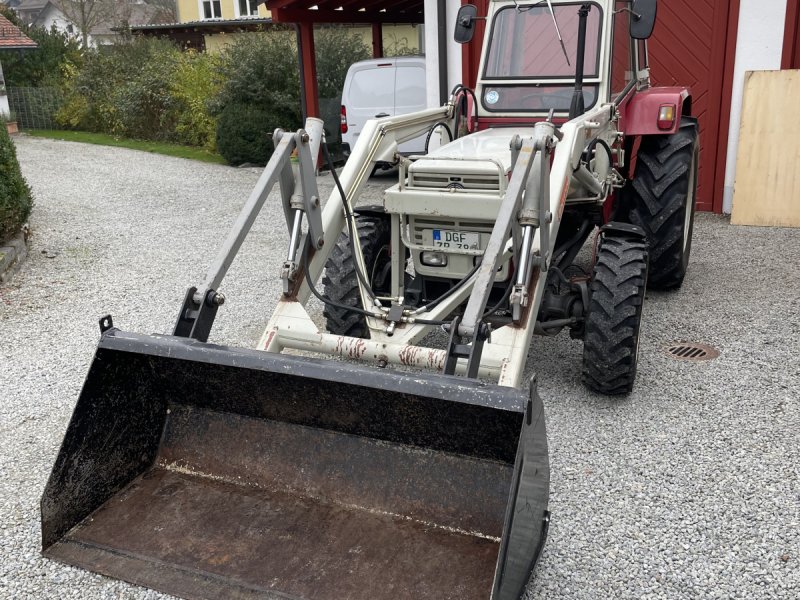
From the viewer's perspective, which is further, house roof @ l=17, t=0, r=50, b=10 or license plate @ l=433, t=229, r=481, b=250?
house roof @ l=17, t=0, r=50, b=10

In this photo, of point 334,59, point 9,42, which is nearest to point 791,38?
point 334,59

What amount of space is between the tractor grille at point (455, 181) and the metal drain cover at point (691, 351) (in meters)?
1.87

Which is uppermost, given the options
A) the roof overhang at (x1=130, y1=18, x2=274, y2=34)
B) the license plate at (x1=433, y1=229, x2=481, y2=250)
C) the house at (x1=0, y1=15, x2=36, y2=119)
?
the roof overhang at (x1=130, y1=18, x2=274, y2=34)

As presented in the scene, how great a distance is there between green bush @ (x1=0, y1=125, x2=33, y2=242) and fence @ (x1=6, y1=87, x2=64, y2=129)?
15.5 meters

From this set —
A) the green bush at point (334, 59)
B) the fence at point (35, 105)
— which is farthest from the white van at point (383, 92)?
the fence at point (35, 105)

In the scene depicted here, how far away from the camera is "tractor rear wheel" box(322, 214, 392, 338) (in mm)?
4914

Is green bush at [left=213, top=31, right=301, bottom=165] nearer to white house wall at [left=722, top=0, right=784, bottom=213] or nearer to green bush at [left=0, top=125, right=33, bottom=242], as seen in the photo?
green bush at [left=0, top=125, right=33, bottom=242]

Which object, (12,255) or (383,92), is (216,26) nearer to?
(383,92)

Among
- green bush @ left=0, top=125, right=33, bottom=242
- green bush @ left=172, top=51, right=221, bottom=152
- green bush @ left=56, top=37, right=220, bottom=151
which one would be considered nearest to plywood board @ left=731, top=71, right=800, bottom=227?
green bush @ left=0, top=125, right=33, bottom=242

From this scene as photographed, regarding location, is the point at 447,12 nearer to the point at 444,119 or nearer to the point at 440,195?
the point at 444,119

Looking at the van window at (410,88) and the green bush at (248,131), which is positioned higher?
the van window at (410,88)

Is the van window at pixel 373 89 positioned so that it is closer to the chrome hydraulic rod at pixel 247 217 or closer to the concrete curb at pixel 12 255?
the concrete curb at pixel 12 255

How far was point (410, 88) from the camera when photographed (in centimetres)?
1190

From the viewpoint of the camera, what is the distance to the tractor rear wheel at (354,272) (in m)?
4.91
